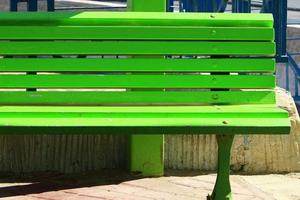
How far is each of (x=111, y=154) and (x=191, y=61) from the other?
1.05 metres

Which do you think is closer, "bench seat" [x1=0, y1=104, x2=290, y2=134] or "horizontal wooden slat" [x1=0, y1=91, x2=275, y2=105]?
"bench seat" [x1=0, y1=104, x2=290, y2=134]

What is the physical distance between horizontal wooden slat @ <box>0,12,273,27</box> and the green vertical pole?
1.38 ft

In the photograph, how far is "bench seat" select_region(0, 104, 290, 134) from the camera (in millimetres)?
3916

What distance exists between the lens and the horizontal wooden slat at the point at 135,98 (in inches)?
173

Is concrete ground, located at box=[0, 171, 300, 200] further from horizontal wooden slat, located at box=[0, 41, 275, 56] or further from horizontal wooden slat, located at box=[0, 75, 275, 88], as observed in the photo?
horizontal wooden slat, located at box=[0, 41, 275, 56]

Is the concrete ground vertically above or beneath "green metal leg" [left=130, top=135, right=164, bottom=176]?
beneath

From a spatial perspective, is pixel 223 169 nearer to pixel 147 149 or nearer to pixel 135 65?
pixel 135 65

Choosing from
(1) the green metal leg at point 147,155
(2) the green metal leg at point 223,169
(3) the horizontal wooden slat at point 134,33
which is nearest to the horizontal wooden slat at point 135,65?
(3) the horizontal wooden slat at point 134,33

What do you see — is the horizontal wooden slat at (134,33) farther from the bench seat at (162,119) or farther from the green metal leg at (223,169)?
the green metal leg at (223,169)

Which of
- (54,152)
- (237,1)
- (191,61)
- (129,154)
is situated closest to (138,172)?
(129,154)

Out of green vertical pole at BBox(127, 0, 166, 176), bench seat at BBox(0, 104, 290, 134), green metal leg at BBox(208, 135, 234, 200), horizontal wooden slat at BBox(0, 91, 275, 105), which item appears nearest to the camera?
bench seat at BBox(0, 104, 290, 134)

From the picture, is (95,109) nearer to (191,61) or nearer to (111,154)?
(191,61)

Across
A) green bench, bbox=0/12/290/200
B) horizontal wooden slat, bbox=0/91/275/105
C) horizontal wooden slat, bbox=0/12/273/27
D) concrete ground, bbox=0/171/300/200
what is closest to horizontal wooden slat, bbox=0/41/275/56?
green bench, bbox=0/12/290/200

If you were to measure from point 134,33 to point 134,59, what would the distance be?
6.1 inches
